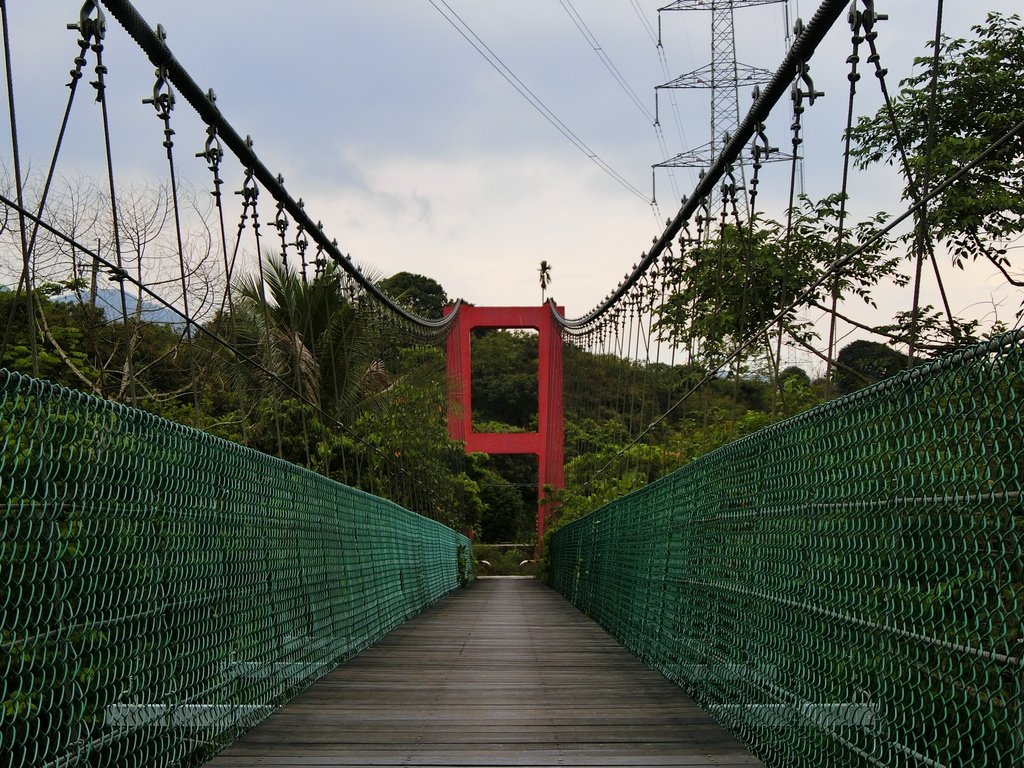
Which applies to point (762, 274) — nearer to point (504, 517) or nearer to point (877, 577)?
point (877, 577)

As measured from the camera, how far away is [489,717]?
3951 millimetres

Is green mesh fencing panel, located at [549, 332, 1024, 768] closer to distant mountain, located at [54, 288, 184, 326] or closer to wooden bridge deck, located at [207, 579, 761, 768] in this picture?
wooden bridge deck, located at [207, 579, 761, 768]

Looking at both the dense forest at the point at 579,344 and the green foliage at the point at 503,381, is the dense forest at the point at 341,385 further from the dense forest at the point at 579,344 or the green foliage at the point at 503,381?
the green foliage at the point at 503,381

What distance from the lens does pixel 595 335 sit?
18.5m

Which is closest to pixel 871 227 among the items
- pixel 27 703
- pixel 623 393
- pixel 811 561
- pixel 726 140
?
pixel 726 140

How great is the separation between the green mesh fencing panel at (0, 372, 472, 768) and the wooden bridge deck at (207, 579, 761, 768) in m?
0.20

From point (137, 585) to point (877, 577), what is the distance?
161cm

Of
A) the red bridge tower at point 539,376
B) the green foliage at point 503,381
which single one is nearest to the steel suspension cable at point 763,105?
the red bridge tower at point 539,376

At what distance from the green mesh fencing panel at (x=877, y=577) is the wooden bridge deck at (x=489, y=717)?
0.25 m

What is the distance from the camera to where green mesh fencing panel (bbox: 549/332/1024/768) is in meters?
1.88

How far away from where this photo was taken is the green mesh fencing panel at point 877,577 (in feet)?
6.17

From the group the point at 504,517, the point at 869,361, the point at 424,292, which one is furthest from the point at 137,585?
the point at 424,292

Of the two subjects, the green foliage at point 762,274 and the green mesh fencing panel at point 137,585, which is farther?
the green foliage at point 762,274

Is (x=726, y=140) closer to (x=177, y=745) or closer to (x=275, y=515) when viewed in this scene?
(x=275, y=515)
